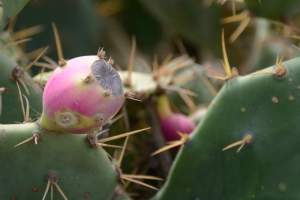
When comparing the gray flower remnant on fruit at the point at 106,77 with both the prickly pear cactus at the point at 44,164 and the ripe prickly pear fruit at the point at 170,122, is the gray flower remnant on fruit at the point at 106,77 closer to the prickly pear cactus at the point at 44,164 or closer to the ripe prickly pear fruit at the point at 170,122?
the prickly pear cactus at the point at 44,164

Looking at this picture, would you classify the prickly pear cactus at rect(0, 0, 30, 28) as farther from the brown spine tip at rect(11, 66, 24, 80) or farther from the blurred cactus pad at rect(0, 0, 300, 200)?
the brown spine tip at rect(11, 66, 24, 80)

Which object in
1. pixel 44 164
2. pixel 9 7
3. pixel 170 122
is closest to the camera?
pixel 44 164

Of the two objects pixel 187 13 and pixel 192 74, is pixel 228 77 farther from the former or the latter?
pixel 187 13

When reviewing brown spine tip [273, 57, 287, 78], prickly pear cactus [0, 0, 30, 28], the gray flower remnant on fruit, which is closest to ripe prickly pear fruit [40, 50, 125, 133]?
the gray flower remnant on fruit

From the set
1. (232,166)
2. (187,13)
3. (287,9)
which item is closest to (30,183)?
(232,166)

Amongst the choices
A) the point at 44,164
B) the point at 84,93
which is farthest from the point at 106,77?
the point at 44,164

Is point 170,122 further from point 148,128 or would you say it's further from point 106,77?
point 106,77

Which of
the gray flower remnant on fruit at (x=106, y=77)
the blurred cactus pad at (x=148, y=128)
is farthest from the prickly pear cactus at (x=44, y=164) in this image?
the gray flower remnant on fruit at (x=106, y=77)
